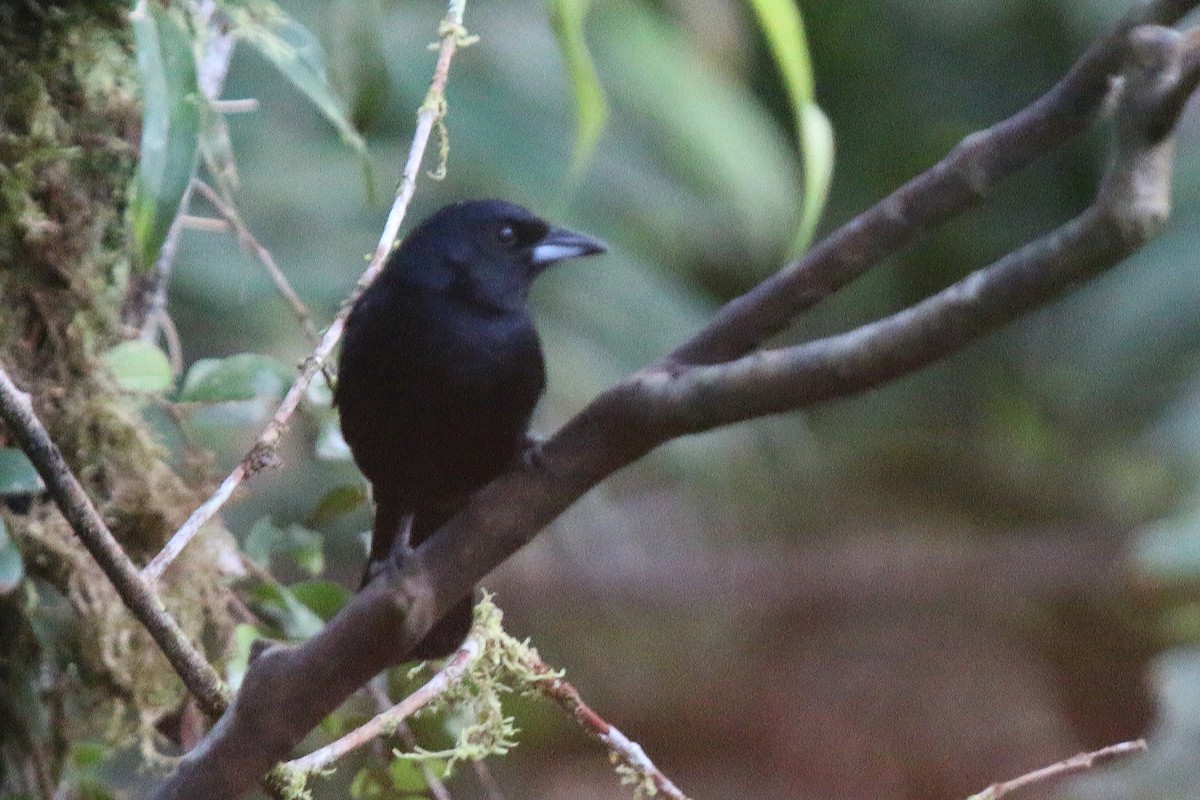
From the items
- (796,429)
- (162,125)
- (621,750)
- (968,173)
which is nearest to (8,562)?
(162,125)

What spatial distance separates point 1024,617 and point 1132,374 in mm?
2045

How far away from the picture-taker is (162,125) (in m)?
1.92

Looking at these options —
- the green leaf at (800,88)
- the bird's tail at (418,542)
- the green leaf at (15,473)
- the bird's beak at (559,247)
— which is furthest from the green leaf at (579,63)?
the green leaf at (15,473)

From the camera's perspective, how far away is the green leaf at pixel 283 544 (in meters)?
2.42

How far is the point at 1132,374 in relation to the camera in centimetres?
493

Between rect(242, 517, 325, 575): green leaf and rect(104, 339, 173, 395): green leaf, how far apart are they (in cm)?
30

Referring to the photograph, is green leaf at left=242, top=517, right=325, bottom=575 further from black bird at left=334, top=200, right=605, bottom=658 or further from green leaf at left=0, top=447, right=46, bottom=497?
green leaf at left=0, top=447, right=46, bottom=497

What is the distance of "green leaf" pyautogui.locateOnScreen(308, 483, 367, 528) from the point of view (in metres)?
2.42

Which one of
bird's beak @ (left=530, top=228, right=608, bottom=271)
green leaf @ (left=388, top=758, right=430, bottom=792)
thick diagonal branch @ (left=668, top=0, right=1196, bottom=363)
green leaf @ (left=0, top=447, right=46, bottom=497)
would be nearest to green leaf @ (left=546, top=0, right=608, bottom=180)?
thick diagonal branch @ (left=668, top=0, right=1196, bottom=363)

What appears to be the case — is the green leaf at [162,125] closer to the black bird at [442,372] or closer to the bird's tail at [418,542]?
the black bird at [442,372]

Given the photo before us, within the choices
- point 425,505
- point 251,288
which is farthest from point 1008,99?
point 425,505

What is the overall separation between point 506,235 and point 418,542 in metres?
0.52

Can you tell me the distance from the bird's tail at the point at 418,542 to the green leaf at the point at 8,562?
1.77 feet

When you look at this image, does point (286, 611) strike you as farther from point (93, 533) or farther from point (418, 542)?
point (93, 533)
